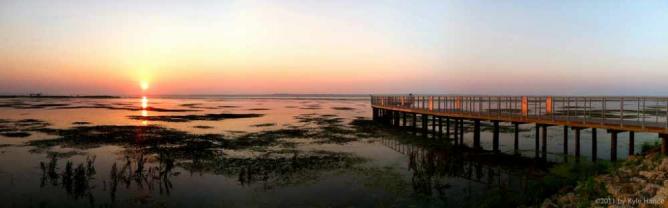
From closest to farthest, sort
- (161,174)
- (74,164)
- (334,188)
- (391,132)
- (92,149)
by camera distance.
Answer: (334,188) → (161,174) → (74,164) → (92,149) → (391,132)

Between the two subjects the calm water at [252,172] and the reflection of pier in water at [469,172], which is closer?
the calm water at [252,172]

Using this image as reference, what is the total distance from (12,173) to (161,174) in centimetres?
605

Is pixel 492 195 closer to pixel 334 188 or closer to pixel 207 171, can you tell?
pixel 334 188

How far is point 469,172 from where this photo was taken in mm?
16781

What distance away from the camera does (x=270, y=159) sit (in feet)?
63.7

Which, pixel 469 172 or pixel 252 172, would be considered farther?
pixel 469 172

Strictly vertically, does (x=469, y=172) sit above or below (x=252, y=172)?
below

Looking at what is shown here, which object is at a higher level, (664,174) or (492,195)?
(664,174)

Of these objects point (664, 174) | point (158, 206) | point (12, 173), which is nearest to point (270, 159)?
point (158, 206)

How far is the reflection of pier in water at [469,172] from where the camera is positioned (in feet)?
47.0

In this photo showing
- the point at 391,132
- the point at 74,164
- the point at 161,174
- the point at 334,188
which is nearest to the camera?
→ the point at 334,188

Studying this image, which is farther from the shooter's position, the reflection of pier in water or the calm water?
the reflection of pier in water

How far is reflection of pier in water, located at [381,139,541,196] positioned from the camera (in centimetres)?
1432

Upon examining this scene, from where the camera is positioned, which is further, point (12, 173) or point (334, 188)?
point (12, 173)
